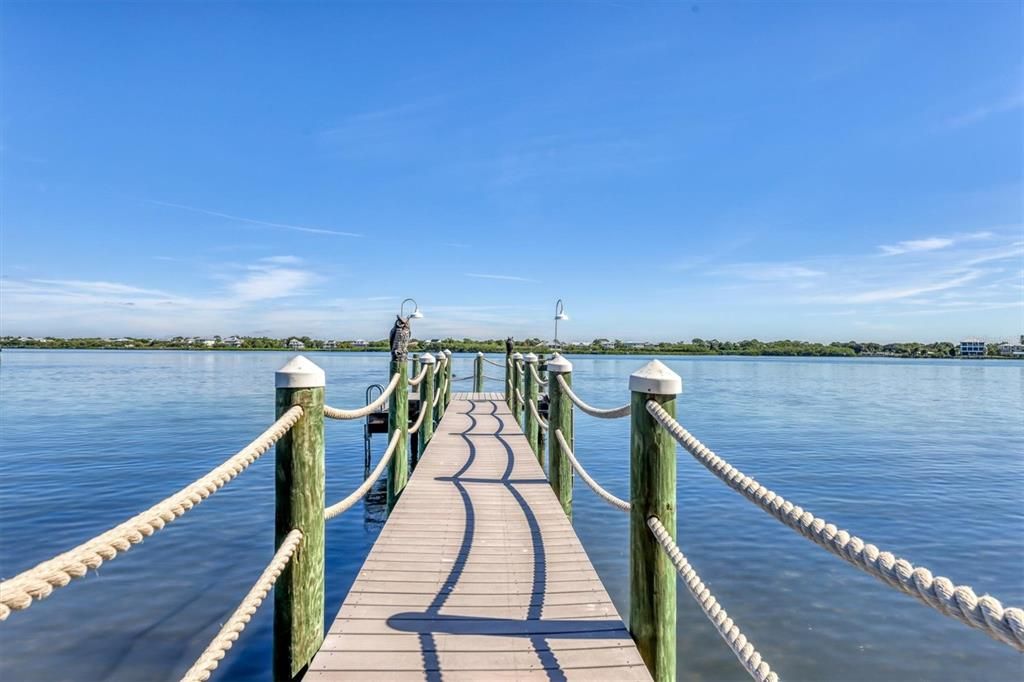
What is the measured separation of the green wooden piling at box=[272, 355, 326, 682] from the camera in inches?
97.9

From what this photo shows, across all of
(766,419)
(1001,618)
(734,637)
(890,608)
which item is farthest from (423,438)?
(766,419)

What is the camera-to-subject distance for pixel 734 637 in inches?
72.8

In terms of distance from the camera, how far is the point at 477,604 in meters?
3.06

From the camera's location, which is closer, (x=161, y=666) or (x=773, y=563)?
(x=161, y=666)

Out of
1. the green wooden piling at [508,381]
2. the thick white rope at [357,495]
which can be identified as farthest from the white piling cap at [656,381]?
the green wooden piling at [508,381]

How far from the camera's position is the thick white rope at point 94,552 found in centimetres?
103

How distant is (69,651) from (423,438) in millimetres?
5521

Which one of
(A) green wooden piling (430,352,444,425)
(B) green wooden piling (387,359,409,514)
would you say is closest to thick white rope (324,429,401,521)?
(B) green wooden piling (387,359,409,514)

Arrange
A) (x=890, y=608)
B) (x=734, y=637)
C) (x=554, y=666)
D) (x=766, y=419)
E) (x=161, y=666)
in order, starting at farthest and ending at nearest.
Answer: (x=766, y=419)
(x=890, y=608)
(x=161, y=666)
(x=554, y=666)
(x=734, y=637)

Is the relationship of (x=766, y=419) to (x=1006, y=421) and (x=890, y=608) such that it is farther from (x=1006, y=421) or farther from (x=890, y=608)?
(x=890, y=608)

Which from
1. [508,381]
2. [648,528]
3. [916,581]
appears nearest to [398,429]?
[648,528]

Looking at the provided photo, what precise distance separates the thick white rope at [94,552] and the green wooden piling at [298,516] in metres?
0.58

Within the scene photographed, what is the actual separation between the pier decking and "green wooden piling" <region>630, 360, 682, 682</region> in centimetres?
13

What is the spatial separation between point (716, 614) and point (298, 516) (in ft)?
6.08
